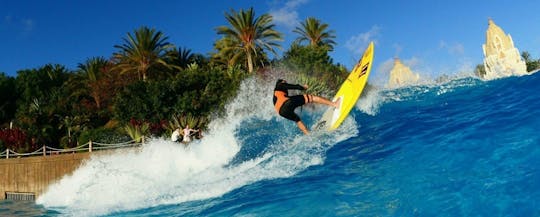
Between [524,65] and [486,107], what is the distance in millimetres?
97976

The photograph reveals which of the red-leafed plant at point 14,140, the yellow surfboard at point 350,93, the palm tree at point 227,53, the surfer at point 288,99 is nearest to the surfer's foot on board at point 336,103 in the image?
the yellow surfboard at point 350,93

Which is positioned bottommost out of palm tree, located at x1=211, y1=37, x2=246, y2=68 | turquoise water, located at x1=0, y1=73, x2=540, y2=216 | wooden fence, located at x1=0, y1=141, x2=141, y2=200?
turquoise water, located at x1=0, y1=73, x2=540, y2=216

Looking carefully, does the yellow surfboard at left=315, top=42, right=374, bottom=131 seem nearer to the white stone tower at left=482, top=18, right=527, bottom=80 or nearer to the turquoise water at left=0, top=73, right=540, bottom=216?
the turquoise water at left=0, top=73, right=540, bottom=216

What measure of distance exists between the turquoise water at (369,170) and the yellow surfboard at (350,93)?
1.06ft

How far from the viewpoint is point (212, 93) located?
1155 inches

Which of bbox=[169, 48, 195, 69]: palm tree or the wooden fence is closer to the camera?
the wooden fence

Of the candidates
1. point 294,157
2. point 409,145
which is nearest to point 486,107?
point 409,145

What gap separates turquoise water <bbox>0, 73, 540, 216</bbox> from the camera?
14.3ft

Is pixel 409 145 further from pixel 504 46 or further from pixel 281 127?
pixel 504 46

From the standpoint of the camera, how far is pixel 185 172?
909cm

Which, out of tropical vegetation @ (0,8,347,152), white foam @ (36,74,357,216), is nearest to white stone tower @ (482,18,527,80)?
tropical vegetation @ (0,8,347,152)

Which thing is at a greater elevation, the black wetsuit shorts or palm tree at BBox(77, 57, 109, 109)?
palm tree at BBox(77, 57, 109, 109)

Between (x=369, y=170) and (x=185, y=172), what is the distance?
15.4 ft

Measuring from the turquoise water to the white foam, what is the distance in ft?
0.12
